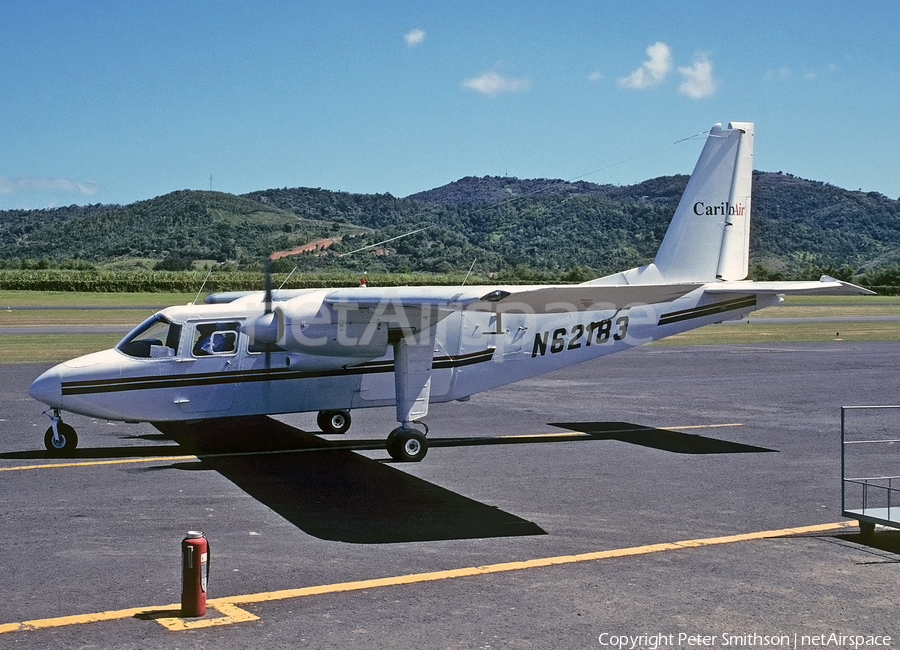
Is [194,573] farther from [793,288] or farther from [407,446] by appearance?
[793,288]

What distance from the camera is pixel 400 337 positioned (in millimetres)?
16016

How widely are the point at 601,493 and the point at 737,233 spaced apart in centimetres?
798

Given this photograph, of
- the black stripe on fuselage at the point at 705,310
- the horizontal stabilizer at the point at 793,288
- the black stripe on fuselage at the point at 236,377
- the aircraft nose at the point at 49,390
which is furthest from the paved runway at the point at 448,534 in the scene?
the horizontal stabilizer at the point at 793,288

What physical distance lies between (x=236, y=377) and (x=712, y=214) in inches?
394

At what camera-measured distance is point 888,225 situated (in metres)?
179

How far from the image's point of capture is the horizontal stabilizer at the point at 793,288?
46.8 feet

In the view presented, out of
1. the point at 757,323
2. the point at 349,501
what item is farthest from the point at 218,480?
the point at 757,323

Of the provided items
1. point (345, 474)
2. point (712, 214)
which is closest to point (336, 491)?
point (345, 474)

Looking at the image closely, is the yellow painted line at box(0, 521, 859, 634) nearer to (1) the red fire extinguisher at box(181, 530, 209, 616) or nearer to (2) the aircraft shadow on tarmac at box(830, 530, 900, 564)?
(1) the red fire extinguisher at box(181, 530, 209, 616)

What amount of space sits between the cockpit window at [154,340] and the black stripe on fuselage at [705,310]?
9286 mm

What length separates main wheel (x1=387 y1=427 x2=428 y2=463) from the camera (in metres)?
15.9

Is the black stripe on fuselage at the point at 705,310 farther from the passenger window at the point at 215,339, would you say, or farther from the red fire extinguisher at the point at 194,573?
the red fire extinguisher at the point at 194,573

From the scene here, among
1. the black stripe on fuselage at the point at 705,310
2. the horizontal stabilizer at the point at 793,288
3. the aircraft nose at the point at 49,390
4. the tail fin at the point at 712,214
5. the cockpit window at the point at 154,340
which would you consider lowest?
the aircraft nose at the point at 49,390

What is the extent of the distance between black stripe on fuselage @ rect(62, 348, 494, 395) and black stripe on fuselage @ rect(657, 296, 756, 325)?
3.72 metres
